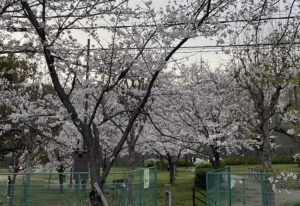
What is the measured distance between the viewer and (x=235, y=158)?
46.2 m

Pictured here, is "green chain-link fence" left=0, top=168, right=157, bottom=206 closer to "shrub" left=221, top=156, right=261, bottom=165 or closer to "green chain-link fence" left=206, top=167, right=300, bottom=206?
"green chain-link fence" left=206, top=167, right=300, bottom=206

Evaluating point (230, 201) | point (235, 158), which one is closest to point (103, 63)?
point (230, 201)

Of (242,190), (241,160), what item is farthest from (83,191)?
(241,160)

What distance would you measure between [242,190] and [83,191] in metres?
6.27

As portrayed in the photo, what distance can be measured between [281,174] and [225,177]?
11.8ft

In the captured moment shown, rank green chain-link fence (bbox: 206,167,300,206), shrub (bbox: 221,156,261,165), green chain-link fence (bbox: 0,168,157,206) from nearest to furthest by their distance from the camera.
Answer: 1. green chain-link fence (bbox: 206,167,300,206)
2. green chain-link fence (bbox: 0,168,157,206)
3. shrub (bbox: 221,156,261,165)

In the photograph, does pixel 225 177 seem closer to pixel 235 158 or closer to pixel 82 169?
pixel 82 169

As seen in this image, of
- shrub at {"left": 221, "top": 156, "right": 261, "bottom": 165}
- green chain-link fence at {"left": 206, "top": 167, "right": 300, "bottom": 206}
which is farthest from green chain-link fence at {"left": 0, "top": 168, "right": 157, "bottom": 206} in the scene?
shrub at {"left": 221, "top": 156, "right": 261, "bottom": 165}

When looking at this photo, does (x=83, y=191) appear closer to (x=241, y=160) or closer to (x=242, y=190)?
(x=242, y=190)

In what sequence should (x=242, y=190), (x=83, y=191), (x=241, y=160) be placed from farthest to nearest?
1. (x=241, y=160)
2. (x=83, y=191)
3. (x=242, y=190)

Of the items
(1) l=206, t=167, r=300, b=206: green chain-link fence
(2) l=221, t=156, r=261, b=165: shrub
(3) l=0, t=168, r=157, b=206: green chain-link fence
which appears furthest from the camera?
(2) l=221, t=156, r=261, b=165: shrub

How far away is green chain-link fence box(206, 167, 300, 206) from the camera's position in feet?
34.9

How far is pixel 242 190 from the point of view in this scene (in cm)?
1171

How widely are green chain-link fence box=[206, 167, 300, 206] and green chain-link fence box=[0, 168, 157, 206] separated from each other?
2050 millimetres
